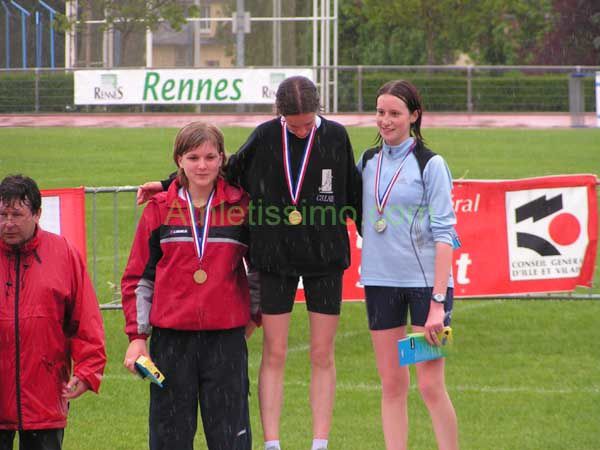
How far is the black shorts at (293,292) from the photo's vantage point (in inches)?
226

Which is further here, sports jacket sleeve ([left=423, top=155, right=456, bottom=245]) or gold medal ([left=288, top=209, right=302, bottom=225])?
gold medal ([left=288, top=209, right=302, bottom=225])

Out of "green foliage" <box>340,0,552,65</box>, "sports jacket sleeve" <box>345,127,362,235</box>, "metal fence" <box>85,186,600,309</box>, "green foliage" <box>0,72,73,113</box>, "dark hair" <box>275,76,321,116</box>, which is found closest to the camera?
"dark hair" <box>275,76,321,116</box>

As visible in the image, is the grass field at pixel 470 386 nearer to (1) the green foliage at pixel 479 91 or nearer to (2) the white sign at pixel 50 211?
(2) the white sign at pixel 50 211

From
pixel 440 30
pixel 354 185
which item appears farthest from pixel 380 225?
pixel 440 30

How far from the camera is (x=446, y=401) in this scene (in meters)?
5.69

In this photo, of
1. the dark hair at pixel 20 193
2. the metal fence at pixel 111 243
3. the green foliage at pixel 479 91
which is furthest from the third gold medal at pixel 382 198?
the green foliage at pixel 479 91

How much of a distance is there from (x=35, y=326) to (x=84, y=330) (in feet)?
0.72

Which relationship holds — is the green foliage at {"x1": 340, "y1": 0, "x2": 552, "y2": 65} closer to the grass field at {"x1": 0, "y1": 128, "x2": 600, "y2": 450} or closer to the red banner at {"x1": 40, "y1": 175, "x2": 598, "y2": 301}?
the grass field at {"x1": 0, "y1": 128, "x2": 600, "y2": 450}

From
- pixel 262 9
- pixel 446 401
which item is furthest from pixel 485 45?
pixel 446 401

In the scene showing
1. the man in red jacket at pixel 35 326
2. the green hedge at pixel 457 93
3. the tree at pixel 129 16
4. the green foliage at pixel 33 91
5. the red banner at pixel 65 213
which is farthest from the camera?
the tree at pixel 129 16

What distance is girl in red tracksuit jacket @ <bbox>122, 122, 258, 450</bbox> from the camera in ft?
17.2

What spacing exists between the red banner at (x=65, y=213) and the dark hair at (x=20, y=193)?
366 centimetres

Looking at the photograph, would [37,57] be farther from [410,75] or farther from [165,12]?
[410,75]

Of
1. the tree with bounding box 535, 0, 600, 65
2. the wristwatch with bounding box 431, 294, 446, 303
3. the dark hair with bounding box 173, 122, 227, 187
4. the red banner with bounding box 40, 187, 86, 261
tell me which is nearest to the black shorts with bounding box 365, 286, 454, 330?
the wristwatch with bounding box 431, 294, 446, 303
